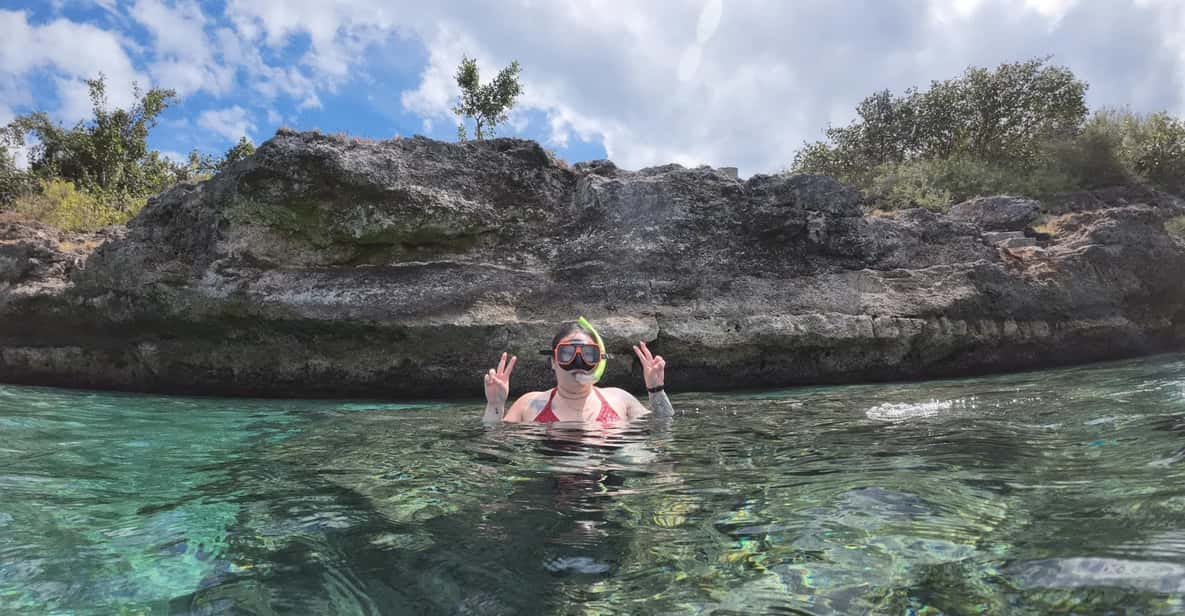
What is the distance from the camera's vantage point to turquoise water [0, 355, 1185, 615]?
5.24 ft

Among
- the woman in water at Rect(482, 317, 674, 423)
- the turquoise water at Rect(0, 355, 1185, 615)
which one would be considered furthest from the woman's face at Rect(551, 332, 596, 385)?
the turquoise water at Rect(0, 355, 1185, 615)

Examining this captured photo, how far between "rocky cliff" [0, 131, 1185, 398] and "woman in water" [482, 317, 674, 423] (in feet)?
8.31

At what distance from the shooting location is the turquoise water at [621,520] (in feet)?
5.24

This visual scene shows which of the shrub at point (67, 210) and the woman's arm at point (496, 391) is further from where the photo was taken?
the shrub at point (67, 210)

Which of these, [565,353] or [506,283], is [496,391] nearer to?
[565,353]

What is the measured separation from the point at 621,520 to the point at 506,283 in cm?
543

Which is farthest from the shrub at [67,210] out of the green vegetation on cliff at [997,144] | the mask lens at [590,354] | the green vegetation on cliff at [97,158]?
the green vegetation on cliff at [997,144]

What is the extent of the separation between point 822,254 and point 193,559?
760cm

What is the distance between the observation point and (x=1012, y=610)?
138cm

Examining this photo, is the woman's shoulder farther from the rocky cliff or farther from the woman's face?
the rocky cliff

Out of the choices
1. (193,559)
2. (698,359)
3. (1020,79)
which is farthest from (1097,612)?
(1020,79)

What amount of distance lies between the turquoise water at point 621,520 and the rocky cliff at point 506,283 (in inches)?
122

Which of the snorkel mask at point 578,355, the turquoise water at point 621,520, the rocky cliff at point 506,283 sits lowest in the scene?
the turquoise water at point 621,520

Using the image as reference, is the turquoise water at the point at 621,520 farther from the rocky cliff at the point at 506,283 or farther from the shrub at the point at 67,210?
the shrub at the point at 67,210
